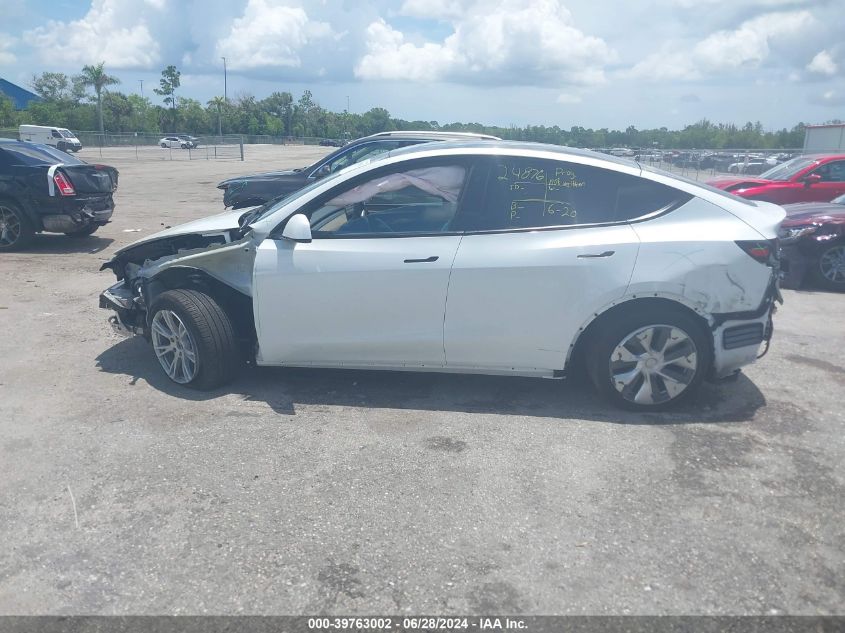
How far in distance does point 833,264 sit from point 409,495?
23.6ft

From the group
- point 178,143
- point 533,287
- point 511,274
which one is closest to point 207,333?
point 511,274

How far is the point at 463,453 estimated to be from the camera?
406cm

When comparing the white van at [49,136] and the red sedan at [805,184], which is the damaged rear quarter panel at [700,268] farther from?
the white van at [49,136]

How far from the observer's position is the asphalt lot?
9.52 ft

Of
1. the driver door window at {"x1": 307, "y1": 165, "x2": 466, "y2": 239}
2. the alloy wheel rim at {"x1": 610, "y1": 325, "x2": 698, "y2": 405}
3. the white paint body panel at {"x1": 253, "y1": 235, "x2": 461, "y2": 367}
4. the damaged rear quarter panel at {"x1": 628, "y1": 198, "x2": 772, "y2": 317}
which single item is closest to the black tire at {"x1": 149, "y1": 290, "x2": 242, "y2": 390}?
the white paint body panel at {"x1": 253, "y1": 235, "x2": 461, "y2": 367}

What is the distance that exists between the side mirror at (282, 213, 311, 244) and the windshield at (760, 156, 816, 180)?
11.0 m

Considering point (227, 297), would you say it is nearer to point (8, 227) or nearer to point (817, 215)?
point (8, 227)

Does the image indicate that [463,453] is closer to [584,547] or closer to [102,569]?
[584,547]

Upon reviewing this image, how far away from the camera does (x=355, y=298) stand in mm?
4527

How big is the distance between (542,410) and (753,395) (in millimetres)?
1601

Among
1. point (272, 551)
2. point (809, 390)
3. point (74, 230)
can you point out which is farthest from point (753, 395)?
point (74, 230)

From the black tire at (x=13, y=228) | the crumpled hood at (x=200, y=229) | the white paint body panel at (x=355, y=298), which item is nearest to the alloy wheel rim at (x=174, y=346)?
the white paint body panel at (x=355, y=298)

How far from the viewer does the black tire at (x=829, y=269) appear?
839 cm

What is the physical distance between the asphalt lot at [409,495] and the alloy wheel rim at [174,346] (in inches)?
5.7
